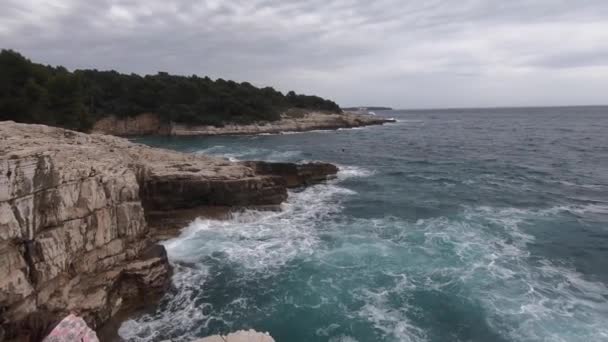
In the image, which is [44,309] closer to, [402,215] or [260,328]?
[260,328]

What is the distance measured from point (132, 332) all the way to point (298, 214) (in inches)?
524

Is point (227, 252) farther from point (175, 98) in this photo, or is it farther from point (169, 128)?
point (175, 98)

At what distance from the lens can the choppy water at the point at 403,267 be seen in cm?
1217

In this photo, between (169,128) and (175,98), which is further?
(175,98)

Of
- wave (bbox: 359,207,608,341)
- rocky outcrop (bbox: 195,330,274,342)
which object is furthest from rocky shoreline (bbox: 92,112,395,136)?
rocky outcrop (bbox: 195,330,274,342)

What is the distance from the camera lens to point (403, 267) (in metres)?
16.2

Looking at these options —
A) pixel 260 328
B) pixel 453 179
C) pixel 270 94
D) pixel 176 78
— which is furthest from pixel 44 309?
pixel 270 94

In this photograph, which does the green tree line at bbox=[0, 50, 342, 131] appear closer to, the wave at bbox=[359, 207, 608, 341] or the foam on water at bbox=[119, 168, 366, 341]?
the foam on water at bbox=[119, 168, 366, 341]

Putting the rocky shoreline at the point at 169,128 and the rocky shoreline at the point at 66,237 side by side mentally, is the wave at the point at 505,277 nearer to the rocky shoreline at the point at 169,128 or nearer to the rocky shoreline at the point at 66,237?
the rocky shoreline at the point at 66,237

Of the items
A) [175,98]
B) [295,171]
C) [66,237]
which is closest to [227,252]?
[66,237]

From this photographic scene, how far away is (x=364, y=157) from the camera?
46594 millimetres

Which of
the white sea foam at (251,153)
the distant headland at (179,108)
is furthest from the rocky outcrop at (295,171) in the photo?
the distant headland at (179,108)

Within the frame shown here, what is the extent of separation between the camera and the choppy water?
39.9ft

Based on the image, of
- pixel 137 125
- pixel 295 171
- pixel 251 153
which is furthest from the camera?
pixel 137 125
